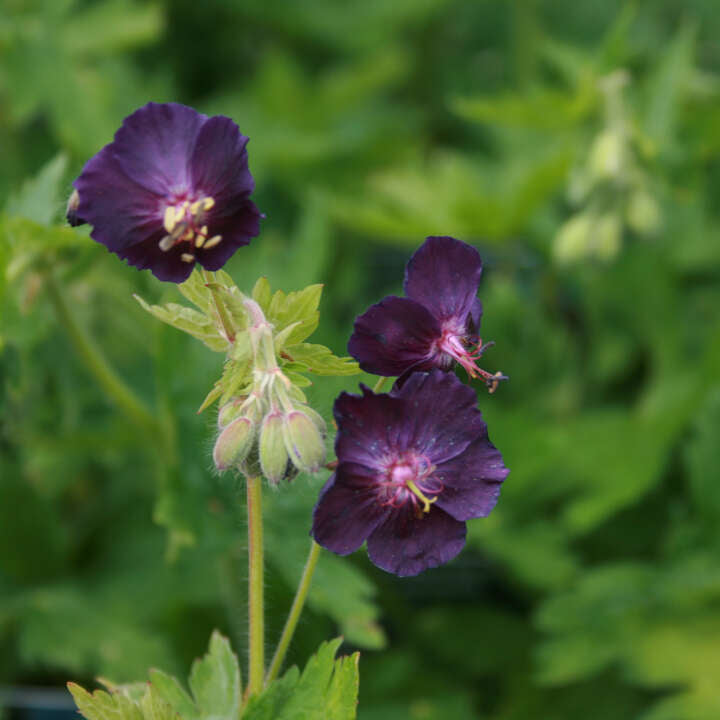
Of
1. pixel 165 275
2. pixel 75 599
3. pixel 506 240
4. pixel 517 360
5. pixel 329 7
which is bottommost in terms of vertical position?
pixel 165 275

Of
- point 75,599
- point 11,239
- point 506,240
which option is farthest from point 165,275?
point 506,240

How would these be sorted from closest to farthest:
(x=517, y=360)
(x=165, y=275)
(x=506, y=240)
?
(x=165, y=275) < (x=517, y=360) < (x=506, y=240)

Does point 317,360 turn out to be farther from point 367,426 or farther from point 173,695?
point 173,695

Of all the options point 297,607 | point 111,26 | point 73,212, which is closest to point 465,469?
point 297,607

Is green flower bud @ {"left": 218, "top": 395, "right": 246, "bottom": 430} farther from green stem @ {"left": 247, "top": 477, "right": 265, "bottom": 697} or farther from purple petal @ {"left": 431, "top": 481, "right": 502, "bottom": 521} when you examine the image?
purple petal @ {"left": 431, "top": 481, "right": 502, "bottom": 521}

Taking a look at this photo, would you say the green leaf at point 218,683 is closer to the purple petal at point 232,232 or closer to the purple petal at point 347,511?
the purple petal at point 347,511

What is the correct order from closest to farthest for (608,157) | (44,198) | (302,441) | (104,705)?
(302,441) → (104,705) → (44,198) → (608,157)

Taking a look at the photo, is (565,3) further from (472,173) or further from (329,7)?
(472,173)

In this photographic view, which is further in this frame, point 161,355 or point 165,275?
point 161,355
